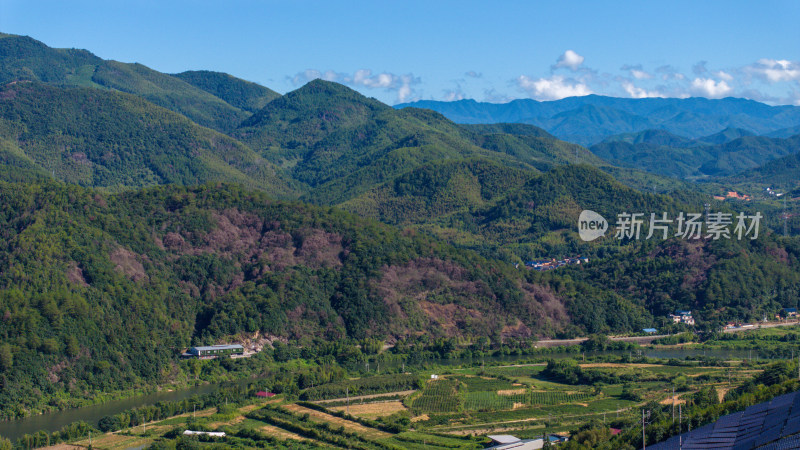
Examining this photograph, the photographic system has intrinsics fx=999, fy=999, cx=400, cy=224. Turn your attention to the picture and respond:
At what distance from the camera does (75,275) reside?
7012 centimetres

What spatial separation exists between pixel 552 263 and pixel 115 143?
83337 millimetres

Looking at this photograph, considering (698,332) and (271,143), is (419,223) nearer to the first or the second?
(698,332)

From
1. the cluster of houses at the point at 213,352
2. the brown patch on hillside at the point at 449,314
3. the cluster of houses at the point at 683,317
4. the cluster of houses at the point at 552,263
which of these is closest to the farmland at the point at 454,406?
the brown patch on hillside at the point at 449,314

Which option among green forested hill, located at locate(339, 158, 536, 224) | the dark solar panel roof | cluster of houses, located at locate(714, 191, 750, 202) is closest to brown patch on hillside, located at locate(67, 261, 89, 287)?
the dark solar panel roof

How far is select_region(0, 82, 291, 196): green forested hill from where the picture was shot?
501 feet

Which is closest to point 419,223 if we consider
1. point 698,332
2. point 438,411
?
point 698,332

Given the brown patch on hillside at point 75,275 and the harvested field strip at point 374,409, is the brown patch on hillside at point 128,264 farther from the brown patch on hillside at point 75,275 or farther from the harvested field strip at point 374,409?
the harvested field strip at point 374,409

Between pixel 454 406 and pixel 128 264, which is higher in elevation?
pixel 128 264

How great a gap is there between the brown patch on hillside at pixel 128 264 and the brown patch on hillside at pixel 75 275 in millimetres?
3463

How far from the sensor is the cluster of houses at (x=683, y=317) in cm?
8312

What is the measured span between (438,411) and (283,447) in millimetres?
10820
